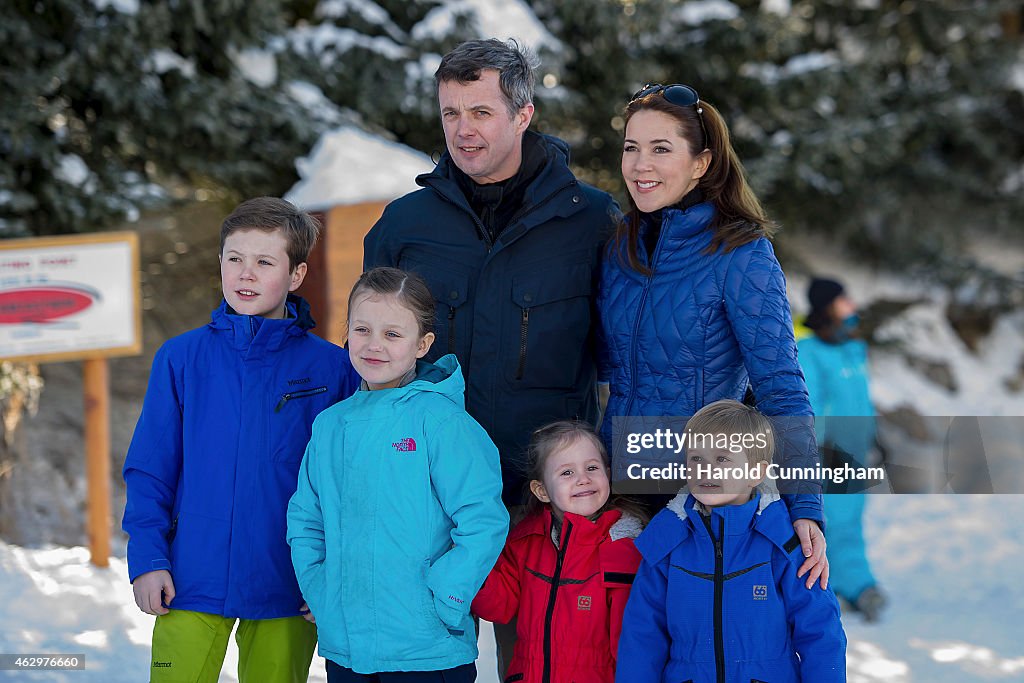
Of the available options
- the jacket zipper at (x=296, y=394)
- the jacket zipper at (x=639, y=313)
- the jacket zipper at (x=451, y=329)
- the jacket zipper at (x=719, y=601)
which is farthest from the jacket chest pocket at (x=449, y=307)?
the jacket zipper at (x=719, y=601)

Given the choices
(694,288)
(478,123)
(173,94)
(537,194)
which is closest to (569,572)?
(694,288)

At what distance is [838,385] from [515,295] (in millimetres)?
3247

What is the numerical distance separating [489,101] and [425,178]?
29 centimetres

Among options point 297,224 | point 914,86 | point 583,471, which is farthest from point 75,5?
point 914,86

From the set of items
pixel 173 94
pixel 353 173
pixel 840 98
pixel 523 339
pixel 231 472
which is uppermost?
pixel 840 98

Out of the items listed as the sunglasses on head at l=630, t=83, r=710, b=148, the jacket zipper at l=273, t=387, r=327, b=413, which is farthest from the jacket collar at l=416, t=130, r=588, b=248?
the jacket zipper at l=273, t=387, r=327, b=413

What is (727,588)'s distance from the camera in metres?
2.37

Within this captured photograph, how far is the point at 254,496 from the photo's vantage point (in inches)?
102

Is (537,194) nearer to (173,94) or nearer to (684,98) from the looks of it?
(684,98)

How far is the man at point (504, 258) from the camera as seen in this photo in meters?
2.69

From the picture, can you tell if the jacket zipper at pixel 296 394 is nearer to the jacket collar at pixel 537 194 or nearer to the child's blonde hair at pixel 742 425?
the jacket collar at pixel 537 194

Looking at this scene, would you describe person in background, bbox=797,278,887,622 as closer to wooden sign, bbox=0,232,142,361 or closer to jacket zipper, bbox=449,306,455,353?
jacket zipper, bbox=449,306,455,353

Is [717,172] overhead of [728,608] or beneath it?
overhead

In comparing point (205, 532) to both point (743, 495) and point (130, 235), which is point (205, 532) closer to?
point (743, 495)
